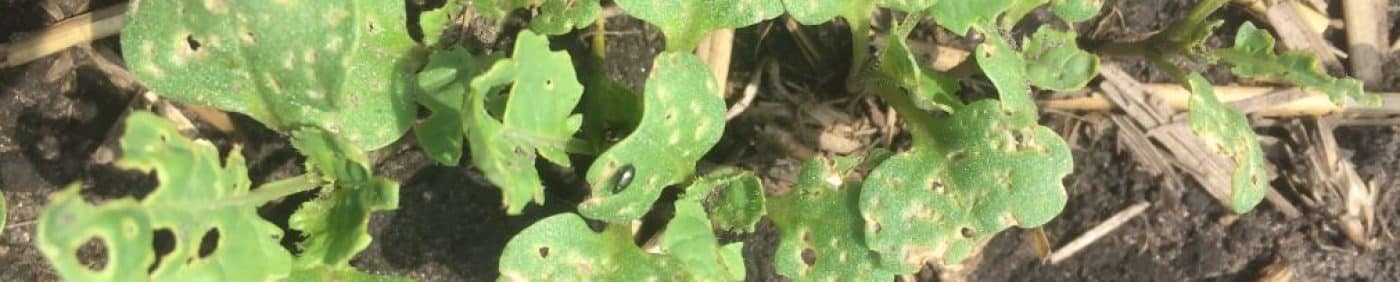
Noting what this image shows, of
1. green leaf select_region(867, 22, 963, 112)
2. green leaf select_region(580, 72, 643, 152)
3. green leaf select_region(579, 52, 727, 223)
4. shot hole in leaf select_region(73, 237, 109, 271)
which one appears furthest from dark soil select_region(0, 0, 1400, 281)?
green leaf select_region(579, 52, 727, 223)

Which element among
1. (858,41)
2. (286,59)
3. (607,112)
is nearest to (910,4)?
(858,41)

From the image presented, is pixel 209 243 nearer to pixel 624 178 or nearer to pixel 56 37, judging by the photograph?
pixel 56 37

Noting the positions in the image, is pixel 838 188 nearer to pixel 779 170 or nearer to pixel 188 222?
pixel 779 170

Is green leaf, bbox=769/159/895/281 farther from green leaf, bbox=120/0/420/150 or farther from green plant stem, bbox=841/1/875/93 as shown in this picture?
green leaf, bbox=120/0/420/150

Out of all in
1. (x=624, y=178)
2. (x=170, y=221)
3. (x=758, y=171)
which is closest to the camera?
(x=170, y=221)

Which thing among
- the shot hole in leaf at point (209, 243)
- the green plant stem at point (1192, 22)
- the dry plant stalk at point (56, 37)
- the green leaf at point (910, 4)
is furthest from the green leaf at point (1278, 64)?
the dry plant stalk at point (56, 37)

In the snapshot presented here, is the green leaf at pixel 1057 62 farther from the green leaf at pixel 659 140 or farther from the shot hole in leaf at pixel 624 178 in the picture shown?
the shot hole in leaf at pixel 624 178
